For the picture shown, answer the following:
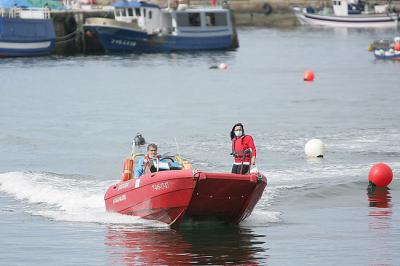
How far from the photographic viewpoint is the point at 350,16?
401 feet

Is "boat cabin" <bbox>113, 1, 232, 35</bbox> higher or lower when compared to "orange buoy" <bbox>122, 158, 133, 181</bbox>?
lower

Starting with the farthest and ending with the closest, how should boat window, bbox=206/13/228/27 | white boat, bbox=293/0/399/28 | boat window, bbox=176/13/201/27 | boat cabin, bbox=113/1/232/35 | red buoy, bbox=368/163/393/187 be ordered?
white boat, bbox=293/0/399/28 → boat window, bbox=206/13/228/27 → boat window, bbox=176/13/201/27 → boat cabin, bbox=113/1/232/35 → red buoy, bbox=368/163/393/187

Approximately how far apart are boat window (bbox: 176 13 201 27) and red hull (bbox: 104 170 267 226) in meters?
62.4

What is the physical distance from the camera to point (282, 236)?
902 inches

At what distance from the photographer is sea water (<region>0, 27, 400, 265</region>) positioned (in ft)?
72.3

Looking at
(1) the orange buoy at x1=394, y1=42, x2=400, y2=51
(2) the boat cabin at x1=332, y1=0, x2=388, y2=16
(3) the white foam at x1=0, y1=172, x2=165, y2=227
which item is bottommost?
(2) the boat cabin at x1=332, y1=0, x2=388, y2=16

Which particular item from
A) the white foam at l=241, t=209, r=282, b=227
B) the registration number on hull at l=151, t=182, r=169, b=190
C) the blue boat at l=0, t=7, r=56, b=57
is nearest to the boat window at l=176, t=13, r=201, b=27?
the blue boat at l=0, t=7, r=56, b=57

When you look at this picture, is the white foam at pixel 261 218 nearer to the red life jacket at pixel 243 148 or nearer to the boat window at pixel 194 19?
the red life jacket at pixel 243 148

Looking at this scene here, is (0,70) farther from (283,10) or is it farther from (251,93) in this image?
(283,10)

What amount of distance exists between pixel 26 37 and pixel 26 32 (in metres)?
0.44

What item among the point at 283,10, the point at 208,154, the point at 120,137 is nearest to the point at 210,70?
the point at 120,137

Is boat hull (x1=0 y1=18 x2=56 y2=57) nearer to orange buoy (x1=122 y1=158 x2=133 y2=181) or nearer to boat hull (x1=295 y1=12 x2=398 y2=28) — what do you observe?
boat hull (x1=295 y1=12 x2=398 y2=28)

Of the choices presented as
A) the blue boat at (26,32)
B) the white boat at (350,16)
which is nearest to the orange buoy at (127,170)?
the blue boat at (26,32)

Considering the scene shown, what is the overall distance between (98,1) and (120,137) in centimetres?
8222
